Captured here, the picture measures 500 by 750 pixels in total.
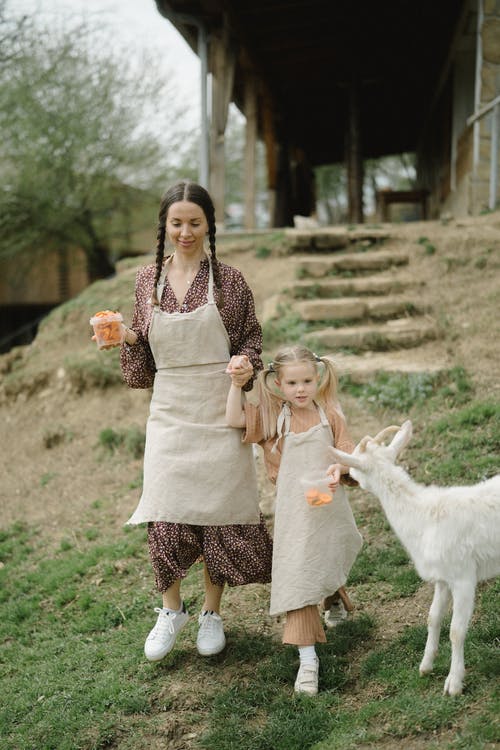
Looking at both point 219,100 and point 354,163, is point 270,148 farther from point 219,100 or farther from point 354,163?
point 219,100

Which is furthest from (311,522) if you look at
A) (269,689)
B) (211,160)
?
(211,160)

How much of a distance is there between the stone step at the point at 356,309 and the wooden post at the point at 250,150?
3.76 metres

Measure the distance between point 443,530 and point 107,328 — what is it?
5.44 feet

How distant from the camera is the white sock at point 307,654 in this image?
10.1 ft

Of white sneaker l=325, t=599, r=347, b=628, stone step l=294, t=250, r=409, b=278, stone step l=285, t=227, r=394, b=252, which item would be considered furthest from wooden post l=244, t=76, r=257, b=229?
white sneaker l=325, t=599, r=347, b=628

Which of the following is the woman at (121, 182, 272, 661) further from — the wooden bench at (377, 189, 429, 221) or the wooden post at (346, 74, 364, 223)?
the wooden bench at (377, 189, 429, 221)

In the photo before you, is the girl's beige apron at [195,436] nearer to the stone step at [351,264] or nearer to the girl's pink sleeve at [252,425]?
the girl's pink sleeve at [252,425]

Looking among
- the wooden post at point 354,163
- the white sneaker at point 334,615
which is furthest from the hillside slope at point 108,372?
the wooden post at point 354,163

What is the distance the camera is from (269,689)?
124 inches

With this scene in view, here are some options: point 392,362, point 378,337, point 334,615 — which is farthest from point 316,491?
point 378,337

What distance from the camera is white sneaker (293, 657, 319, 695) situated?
302 cm

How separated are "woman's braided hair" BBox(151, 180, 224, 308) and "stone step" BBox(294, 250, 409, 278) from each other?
4901mm

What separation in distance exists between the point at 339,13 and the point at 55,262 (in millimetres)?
10316

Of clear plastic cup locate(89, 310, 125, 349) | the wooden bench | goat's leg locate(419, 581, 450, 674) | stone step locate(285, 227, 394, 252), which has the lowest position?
goat's leg locate(419, 581, 450, 674)
